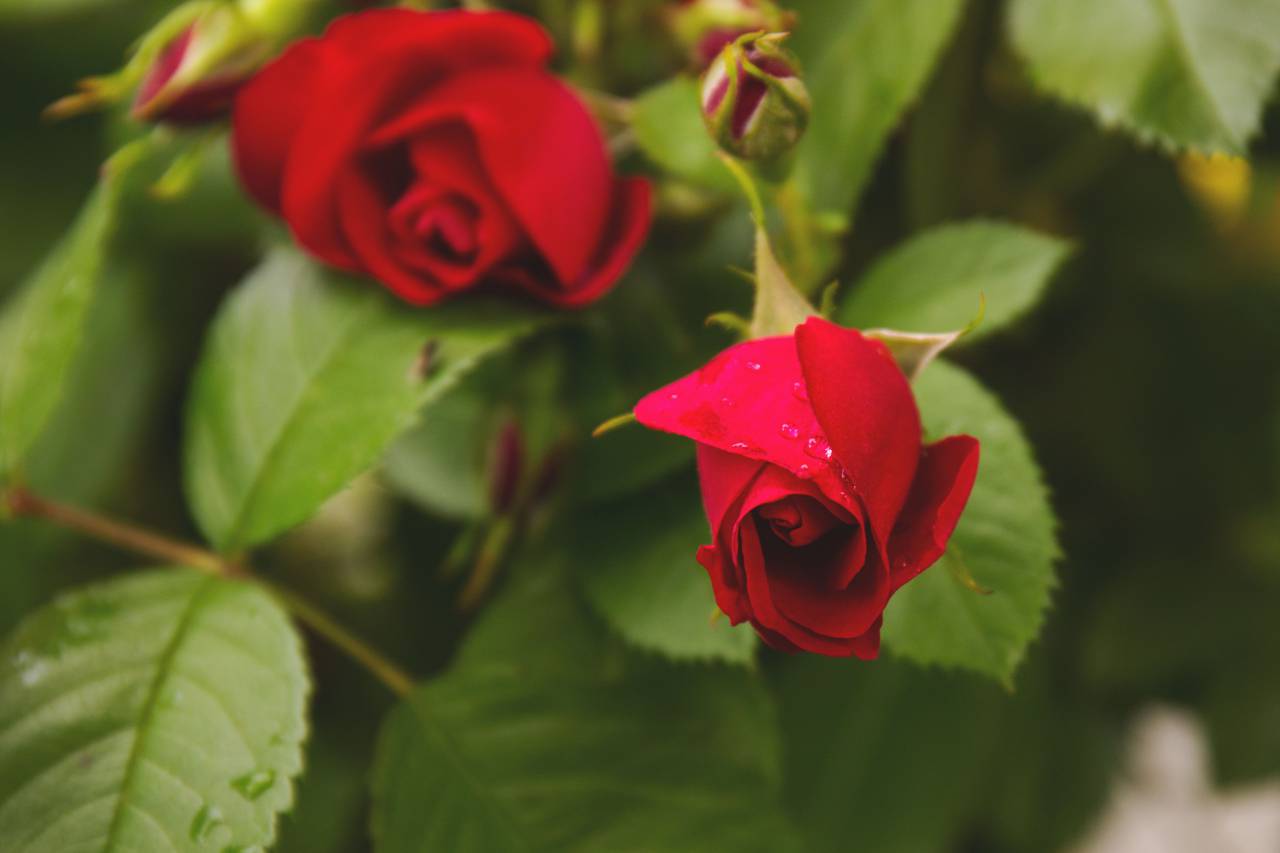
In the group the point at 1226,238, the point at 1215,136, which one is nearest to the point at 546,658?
the point at 1215,136

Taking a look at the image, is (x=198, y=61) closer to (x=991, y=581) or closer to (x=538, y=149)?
(x=538, y=149)

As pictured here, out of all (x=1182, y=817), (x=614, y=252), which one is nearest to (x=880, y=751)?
(x=614, y=252)

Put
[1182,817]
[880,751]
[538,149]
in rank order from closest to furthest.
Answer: [538,149] < [880,751] < [1182,817]

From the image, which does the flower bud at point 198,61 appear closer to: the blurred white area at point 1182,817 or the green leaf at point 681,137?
the green leaf at point 681,137

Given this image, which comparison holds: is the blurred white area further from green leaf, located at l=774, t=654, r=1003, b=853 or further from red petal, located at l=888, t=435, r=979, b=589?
red petal, located at l=888, t=435, r=979, b=589

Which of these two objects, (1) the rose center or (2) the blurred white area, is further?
(2) the blurred white area

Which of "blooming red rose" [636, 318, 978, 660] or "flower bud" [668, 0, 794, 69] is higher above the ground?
"flower bud" [668, 0, 794, 69]

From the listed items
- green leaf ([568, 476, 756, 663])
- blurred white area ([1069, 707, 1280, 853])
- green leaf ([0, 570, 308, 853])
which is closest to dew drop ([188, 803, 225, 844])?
green leaf ([0, 570, 308, 853])
